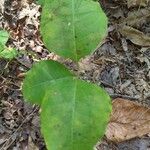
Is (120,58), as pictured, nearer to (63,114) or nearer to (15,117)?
A: (15,117)

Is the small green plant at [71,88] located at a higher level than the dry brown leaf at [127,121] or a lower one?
higher

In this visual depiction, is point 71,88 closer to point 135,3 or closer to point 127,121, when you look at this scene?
point 127,121

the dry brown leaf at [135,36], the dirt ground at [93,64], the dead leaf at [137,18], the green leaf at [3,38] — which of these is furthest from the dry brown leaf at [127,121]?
the green leaf at [3,38]

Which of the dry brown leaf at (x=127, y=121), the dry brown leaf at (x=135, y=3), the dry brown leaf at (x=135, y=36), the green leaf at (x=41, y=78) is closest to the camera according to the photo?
the green leaf at (x=41, y=78)

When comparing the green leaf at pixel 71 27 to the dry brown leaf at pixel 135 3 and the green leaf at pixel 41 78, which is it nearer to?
the green leaf at pixel 41 78

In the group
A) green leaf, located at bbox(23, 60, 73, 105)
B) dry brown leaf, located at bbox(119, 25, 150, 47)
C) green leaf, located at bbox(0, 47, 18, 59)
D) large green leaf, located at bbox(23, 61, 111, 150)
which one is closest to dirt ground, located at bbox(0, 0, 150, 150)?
dry brown leaf, located at bbox(119, 25, 150, 47)

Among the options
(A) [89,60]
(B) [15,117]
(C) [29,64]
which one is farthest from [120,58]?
(B) [15,117]

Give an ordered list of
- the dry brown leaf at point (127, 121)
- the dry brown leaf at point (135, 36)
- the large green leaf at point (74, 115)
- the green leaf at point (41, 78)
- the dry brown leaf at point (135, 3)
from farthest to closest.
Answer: the dry brown leaf at point (135, 3) < the dry brown leaf at point (135, 36) < the dry brown leaf at point (127, 121) < the green leaf at point (41, 78) < the large green leaf at point (74, 115)
